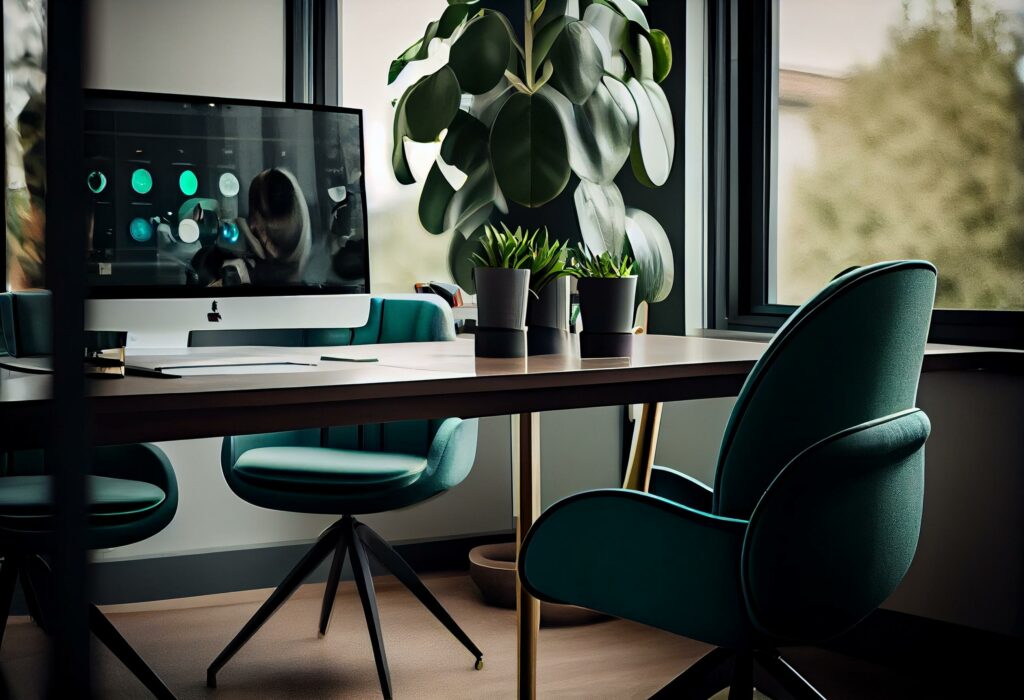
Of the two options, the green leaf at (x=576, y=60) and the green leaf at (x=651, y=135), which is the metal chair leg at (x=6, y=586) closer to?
the green leaf at (x=576, y=60)

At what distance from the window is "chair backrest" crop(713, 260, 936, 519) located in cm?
115

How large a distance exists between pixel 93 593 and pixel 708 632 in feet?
3.59

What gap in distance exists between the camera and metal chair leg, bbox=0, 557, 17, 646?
2.20m

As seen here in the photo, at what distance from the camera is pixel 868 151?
275 cm

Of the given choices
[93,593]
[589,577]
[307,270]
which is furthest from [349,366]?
[93,593]

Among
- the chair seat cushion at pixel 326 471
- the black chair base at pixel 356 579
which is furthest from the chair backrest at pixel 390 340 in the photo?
the black chair base at pixel 356 579

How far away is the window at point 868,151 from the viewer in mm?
2400

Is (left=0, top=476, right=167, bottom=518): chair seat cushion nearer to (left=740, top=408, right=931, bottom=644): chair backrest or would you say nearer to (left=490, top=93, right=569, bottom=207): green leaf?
(left=490, top=93, right=569, bottom=207): green leaf

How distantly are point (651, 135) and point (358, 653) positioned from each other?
5.31 feet

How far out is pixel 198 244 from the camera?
1698mm

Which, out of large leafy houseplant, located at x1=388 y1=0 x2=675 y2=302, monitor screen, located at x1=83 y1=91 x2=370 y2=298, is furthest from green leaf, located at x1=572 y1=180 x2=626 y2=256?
monitor screen, located at x1=83 y1=91 x2=370 y2=298

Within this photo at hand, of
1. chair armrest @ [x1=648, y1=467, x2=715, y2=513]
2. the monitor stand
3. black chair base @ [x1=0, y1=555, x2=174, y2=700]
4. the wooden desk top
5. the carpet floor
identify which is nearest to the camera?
the wooden desk top

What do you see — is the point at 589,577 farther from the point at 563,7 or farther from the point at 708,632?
the point at 563,7

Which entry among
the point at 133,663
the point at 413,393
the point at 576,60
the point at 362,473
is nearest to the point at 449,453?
the point at 362,473
